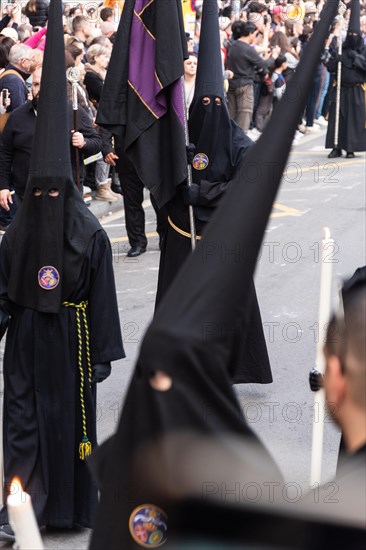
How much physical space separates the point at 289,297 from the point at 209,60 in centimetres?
289

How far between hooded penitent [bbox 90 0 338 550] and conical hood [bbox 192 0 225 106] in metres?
Result: 5.02

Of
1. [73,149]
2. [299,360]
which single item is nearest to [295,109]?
[299,360]

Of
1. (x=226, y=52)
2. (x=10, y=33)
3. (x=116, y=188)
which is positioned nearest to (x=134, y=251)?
(x=116, y=188)

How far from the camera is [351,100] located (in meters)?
17.8

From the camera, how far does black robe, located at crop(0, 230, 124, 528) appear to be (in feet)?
16.5

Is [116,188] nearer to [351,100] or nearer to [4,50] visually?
[4,50]

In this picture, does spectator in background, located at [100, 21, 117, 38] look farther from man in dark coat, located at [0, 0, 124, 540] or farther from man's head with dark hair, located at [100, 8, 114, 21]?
man in dark coat, located at [0, 0, 124, 540]

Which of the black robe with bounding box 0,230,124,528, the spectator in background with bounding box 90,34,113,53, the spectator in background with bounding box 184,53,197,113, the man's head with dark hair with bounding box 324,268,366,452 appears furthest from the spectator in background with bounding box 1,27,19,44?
the man's head with dark hair with bounding box 324,268,366,452

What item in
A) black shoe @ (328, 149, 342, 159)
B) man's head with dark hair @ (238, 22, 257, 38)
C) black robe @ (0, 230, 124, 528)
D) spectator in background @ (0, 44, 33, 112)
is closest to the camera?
black robe @ (0, 230, 124, 528)

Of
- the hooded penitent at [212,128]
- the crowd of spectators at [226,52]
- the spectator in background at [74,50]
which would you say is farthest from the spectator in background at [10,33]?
the hooded penitent at [212,128]

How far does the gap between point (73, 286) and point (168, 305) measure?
3.17 meters

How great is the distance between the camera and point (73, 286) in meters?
4.98

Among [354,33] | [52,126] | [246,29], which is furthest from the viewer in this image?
[354,33]

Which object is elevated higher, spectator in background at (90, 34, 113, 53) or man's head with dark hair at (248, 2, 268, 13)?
spectator in background at (90, 34, 113, 53)
